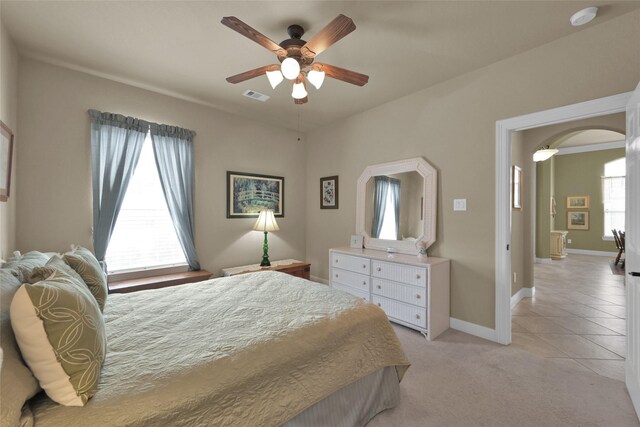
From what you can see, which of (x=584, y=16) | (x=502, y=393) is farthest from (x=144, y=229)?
(x=584, y=16)

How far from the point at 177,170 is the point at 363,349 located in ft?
9.79

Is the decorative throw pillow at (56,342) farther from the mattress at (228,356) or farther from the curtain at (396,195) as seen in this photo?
the curtain at (396,195)

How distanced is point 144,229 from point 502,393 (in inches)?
147

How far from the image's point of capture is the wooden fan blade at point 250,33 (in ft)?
5.38

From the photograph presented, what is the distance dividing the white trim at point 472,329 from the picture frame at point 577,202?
7.20 m

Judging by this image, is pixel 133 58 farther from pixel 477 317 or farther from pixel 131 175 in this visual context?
pixel 477 317

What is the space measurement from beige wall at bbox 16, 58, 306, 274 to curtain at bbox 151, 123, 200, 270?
138 millimetres

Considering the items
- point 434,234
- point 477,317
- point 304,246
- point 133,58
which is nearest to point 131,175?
point 133,58

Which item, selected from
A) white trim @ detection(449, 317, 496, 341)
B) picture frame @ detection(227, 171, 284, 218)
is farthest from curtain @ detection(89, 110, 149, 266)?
white trim @ detection(449, 317, 496, 341)

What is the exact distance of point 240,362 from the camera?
1185 millimetres

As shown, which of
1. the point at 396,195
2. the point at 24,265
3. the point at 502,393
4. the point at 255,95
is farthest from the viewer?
the point at 396,195

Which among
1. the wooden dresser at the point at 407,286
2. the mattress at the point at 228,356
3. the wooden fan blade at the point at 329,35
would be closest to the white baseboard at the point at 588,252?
the wooden dresser at the point at 407,286

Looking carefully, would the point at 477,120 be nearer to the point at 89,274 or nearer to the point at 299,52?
the point at 299,52

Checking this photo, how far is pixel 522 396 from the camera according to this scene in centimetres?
190
